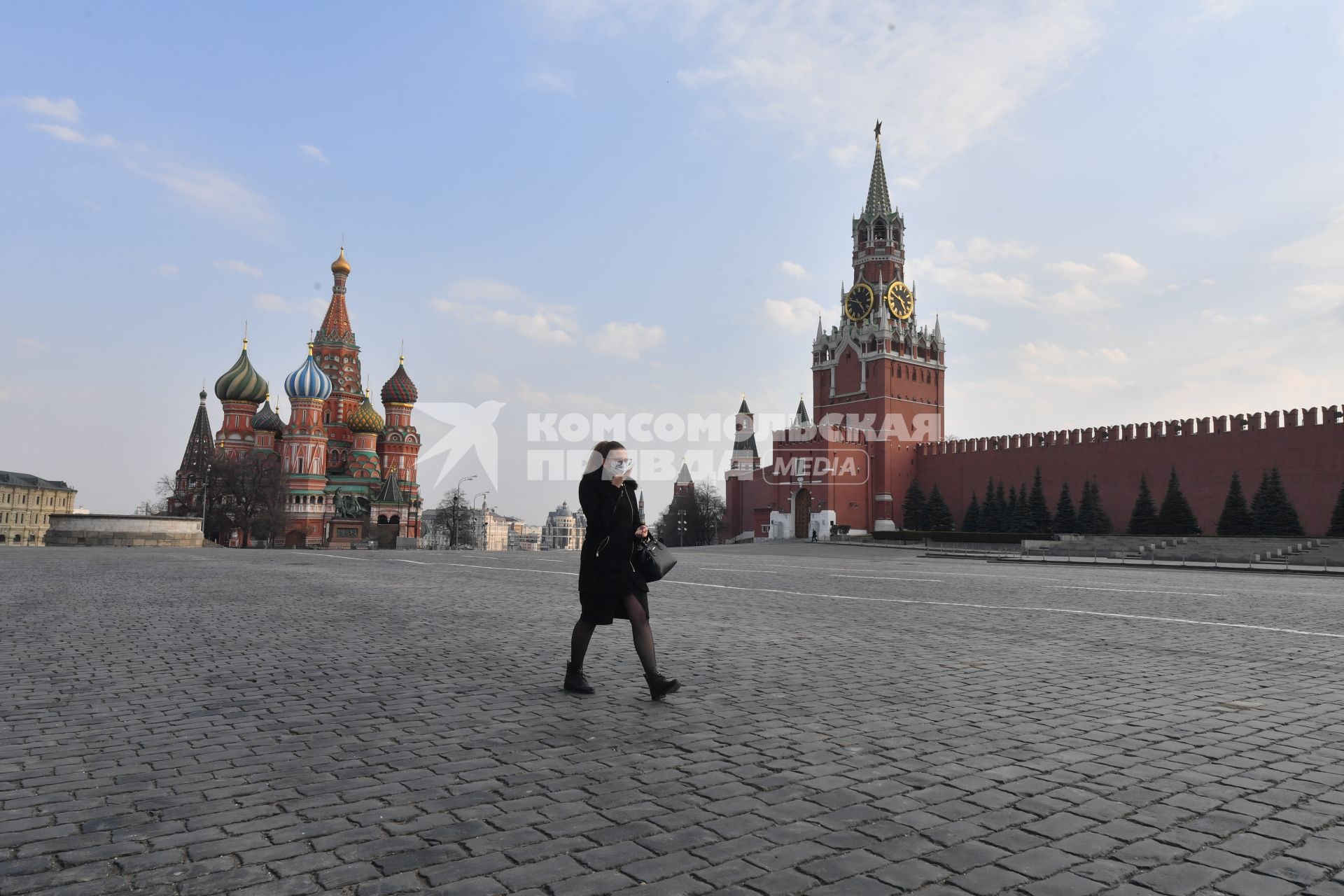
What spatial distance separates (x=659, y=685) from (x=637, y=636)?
0.98ft

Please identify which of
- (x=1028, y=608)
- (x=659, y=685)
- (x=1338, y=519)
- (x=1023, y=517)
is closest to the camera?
(x=659, y=685)

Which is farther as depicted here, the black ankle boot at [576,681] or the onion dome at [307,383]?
the onion dome at [307,383]

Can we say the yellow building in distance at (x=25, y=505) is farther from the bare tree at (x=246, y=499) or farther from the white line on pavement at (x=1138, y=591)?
the white line on pavement at (x=1138, y=591)

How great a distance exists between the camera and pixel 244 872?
2453mm

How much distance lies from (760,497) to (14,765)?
60972 mm

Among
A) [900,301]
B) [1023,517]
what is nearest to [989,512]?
[1023,517]

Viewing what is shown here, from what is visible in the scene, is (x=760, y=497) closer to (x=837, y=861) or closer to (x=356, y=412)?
(x=356, y=412)

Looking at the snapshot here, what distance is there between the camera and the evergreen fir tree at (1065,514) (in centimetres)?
4366

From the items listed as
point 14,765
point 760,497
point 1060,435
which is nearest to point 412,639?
point 14,765

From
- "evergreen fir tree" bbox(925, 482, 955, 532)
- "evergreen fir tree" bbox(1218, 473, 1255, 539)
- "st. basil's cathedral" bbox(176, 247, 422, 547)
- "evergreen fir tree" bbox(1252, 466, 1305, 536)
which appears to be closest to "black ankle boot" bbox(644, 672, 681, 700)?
"evergreen fir tree" bbox(1252, 466, 1305, 536)

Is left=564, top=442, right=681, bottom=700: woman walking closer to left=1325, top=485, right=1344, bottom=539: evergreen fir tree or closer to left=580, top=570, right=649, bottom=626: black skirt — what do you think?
left=580, top=570, right=649, bottom=626: black skirt

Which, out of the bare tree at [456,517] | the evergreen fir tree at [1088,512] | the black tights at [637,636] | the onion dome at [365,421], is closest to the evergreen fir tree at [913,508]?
the evergreen fir tree at [1088,512]

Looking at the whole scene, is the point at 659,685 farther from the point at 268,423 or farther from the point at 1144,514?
the point at 268,423

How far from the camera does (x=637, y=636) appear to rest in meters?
4.78
